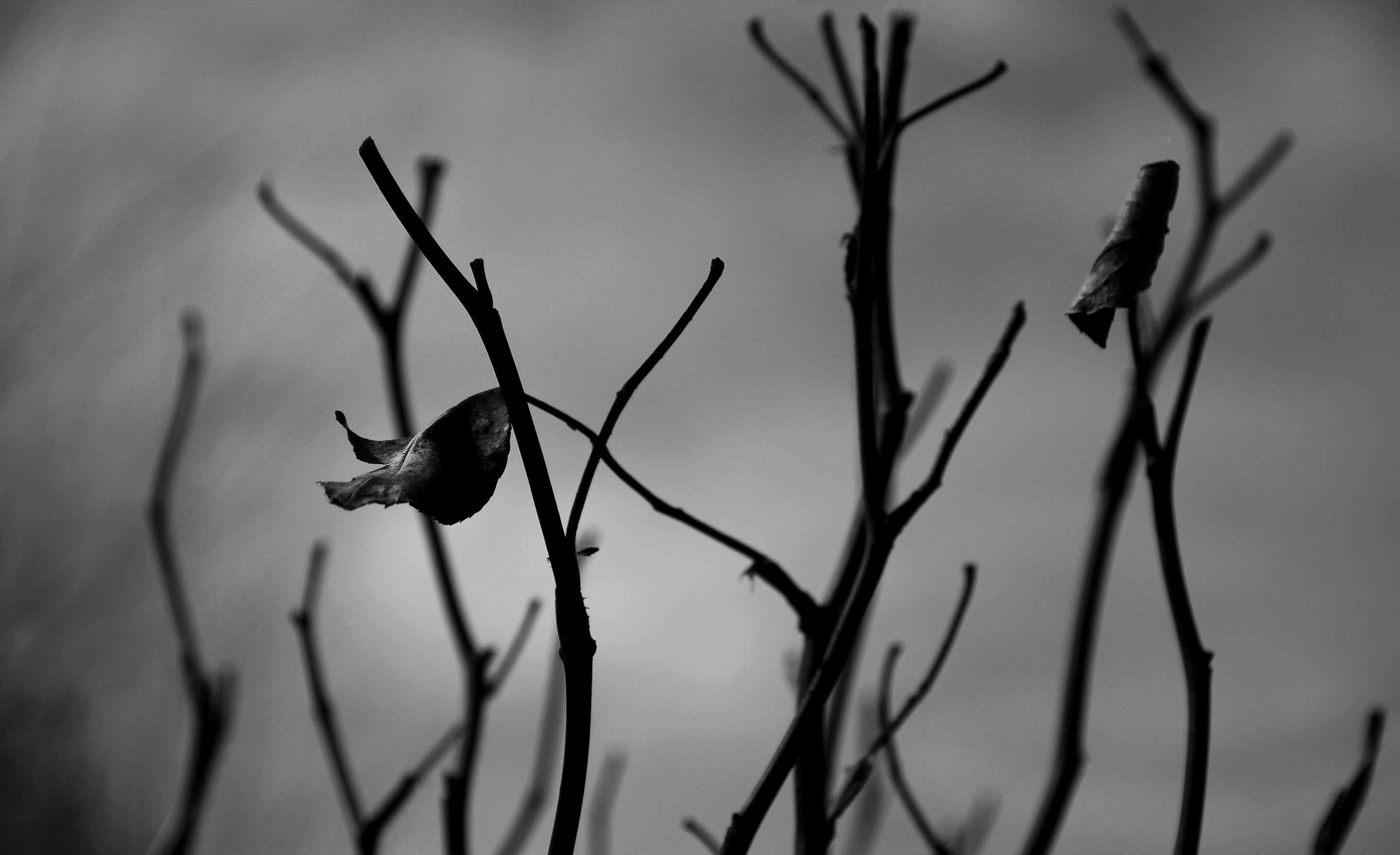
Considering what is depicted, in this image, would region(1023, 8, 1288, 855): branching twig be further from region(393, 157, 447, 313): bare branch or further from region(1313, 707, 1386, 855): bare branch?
region(393, 157, 447, 313): bare branch

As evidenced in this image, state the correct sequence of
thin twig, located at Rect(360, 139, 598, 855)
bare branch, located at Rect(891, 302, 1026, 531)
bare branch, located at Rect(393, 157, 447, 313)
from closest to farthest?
thin twig, located at Rect(360, 139, 598, 855)
bare branch, located at Rect(891, 302, 1026, 531)
bare branch, located at Rect(393, 157, 447, 313)

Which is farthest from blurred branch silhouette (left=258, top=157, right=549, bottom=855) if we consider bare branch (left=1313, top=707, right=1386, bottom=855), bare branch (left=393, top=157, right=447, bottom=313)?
bare branch (left=1313, top=707, right=1386, bottom=855)

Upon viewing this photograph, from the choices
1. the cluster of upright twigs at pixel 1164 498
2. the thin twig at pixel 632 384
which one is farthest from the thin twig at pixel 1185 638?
the thin twig at pixel 632 384

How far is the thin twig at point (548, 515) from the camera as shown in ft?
0.87

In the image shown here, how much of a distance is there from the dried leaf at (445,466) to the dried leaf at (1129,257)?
200mm

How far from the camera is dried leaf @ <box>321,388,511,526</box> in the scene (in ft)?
0.98

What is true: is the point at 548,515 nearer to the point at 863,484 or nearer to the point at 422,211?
the point at 863,484

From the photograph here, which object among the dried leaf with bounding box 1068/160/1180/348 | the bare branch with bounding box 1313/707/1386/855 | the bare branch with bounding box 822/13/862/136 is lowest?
the bare branch with bounding box 1313/707/1386/855

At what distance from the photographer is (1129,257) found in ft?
1.13

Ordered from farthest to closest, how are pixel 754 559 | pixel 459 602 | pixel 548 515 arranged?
pixel 459 602
pixel 754 559
pixel 548 515

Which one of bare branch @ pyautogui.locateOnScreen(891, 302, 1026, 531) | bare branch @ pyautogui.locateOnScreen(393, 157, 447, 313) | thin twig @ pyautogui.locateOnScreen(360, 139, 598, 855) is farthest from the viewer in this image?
bare branch @ pyautogui.locateOnScreen(393, 157, 447, 313)

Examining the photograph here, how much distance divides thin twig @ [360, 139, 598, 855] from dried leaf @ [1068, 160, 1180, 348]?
19 cm

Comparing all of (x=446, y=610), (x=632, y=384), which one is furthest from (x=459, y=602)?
(x=632, y=384)

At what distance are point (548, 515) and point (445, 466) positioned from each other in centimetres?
5
